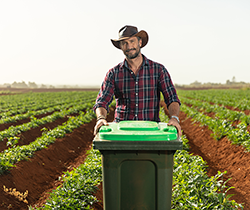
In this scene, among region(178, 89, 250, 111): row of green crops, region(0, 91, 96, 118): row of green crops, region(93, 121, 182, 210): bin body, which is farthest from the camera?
region(0, 91, 96, 118): row of green crops

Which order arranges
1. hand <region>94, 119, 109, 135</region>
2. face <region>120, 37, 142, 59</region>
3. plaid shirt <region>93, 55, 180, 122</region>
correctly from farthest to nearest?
plaid shirt <region>93, 55, 180, 122</region>, face <region>120, 37, 142, 59</region>, hand <region>94, 119, 109, 135</region>

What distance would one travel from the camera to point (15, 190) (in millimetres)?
4379

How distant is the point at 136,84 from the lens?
2.91m

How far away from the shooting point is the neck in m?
2.90

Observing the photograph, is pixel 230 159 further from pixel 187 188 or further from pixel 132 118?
pixel 132 118

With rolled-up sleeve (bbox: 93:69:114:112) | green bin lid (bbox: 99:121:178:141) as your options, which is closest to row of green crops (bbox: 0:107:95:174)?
rolled-up sleeve (bbox: 93:69:114:112)

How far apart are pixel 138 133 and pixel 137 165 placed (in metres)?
0.30

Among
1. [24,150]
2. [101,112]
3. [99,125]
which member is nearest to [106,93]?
[101,112]

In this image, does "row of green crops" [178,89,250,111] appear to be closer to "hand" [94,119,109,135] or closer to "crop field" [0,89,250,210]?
"crop field" [0,89,250,210]

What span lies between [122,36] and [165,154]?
59.3 inches

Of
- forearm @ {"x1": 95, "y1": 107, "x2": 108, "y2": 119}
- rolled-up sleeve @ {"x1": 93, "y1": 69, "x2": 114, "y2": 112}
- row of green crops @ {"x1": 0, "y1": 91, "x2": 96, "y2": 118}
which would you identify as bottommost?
row of green crops @ {"x1": 0, "y1": 91, "x2": 96, "y2": 118}

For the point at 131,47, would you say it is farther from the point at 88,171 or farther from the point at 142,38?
the point at 88,171

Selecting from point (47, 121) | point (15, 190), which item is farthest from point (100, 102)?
point (47, 121)

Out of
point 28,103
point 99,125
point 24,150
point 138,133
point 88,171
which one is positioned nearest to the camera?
point 138,133
